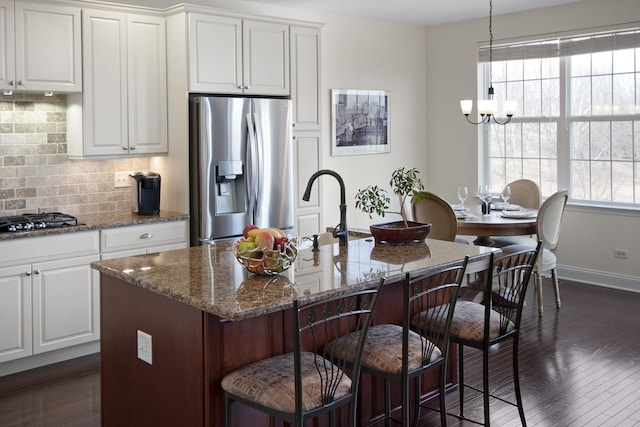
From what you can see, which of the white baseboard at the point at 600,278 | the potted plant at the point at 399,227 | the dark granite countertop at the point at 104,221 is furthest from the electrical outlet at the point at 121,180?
the white baseboard at the point at 600,278

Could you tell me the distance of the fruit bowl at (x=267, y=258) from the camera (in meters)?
2.82

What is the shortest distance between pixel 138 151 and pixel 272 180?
1.01 meters

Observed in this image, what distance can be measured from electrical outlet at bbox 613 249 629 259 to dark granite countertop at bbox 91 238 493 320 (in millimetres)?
3292

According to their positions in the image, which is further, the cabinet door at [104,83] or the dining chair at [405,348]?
the cabinet door at [104,83]

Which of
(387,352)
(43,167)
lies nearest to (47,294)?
(43,167)

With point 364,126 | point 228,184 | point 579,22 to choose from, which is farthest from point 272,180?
point 579,22

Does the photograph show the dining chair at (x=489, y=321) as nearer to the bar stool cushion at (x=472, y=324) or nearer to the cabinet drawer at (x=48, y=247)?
Result: the bar stool cushion at (x=472, y=324)

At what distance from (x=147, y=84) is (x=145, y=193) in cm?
78

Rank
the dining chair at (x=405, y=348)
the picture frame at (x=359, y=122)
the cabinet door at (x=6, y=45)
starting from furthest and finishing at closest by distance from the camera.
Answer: the picture frame at (x=359, y=122)
the cabinet door at (x=6, y=45)
the dining chair at (x=405, y=348)

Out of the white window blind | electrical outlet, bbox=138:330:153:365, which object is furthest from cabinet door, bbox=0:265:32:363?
the white window blind

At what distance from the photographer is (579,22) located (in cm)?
635

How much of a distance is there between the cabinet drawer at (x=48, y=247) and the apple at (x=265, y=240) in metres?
2.05

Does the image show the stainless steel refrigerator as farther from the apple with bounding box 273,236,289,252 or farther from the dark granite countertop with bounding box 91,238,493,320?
the apple with bounding box 273,236,289,252

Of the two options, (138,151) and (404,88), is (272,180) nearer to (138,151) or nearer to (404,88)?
(138,151)
